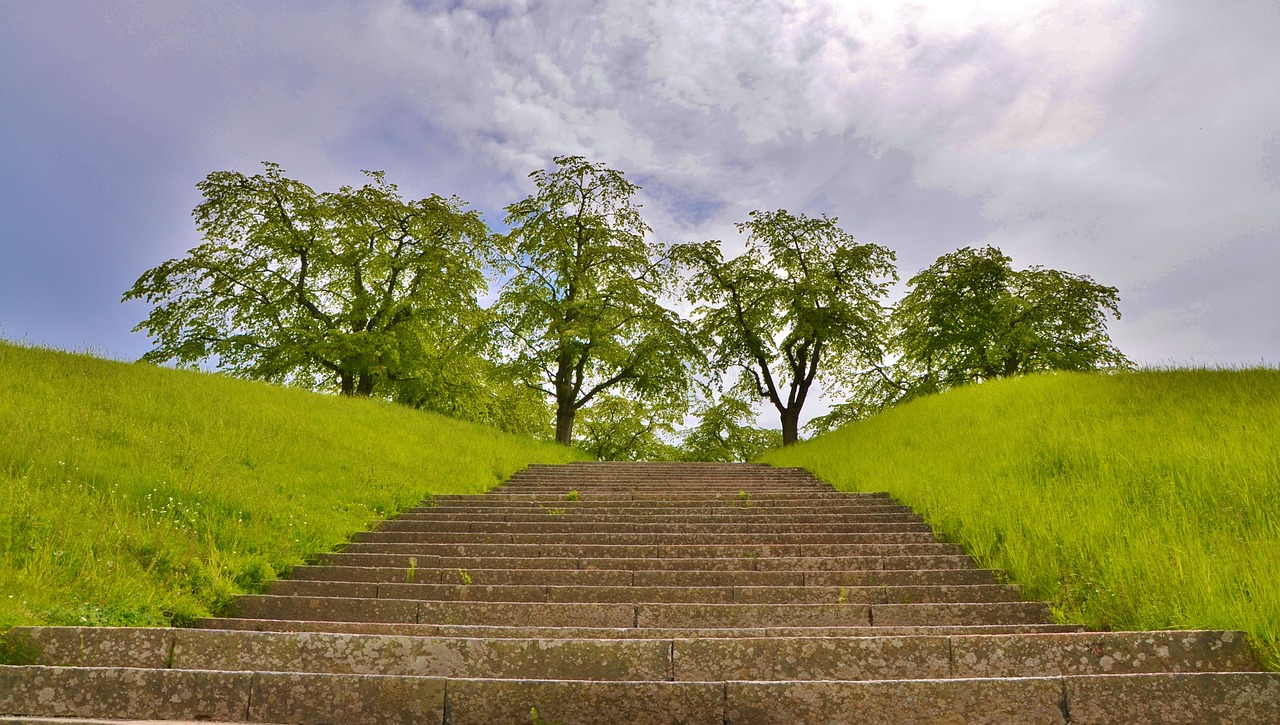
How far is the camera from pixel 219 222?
24875mm

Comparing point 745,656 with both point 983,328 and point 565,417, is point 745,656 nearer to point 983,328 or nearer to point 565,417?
point 565,417

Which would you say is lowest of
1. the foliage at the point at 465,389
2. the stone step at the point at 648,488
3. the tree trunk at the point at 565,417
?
the stone step at the point at 648,488

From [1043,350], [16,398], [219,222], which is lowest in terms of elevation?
[16,398]

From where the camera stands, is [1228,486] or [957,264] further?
[957,264]

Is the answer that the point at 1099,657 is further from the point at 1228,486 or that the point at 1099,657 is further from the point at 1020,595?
the point at 1228,486

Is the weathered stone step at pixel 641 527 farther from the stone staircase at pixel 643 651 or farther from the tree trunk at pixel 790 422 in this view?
the tree trunk at pixel 790 422

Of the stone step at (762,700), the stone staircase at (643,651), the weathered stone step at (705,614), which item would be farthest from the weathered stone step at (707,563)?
the stone step at (762,700)

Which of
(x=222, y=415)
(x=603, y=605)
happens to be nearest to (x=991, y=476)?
(x=603, y=605)

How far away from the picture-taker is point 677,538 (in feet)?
26.8

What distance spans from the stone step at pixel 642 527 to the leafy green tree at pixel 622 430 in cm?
2693

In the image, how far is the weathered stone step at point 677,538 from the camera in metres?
8.04

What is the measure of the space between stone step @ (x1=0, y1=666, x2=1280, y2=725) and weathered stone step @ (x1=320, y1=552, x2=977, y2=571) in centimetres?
Answer: 333

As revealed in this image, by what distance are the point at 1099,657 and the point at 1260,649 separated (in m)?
0.98

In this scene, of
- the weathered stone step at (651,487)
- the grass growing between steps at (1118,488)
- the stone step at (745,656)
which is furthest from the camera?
the weathered stone step at (651,487)
